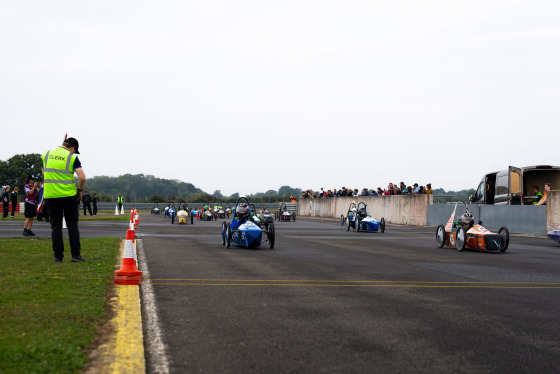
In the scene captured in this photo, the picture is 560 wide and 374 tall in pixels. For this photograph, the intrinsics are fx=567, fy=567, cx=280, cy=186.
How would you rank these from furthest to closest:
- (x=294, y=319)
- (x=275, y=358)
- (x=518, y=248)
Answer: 1. (x=518, y=248)
2. (x=294, y=319)
3. (x=275, y=358)

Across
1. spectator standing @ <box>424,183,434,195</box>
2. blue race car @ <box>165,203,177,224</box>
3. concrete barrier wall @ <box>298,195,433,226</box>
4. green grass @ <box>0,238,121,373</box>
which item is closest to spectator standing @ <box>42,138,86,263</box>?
green grass @ <box>0,238,121,373</box>

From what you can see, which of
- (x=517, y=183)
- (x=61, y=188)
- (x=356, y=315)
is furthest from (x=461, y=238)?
(x=517, y=183)

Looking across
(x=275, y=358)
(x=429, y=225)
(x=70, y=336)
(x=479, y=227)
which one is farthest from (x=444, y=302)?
(x=429, y=225)

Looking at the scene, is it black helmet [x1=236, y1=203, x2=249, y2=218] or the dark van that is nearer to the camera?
black helmet [x1=236, y1=203, x2=249, y2=218]

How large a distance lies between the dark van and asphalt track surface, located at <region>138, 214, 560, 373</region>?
A: 1320 centimetres

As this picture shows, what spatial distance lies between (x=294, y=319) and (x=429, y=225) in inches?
1023

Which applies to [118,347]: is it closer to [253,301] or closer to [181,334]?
[181,334]

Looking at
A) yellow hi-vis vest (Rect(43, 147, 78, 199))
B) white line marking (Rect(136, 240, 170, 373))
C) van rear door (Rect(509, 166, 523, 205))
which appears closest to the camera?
white line marking (Rect(136, 240, 170, 373))

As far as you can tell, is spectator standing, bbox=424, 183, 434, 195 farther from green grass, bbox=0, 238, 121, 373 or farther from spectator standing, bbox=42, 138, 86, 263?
spectator standing, bbox=42, 138, 86, 263

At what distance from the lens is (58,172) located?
9.12 meters

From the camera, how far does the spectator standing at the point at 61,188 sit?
29.9ft

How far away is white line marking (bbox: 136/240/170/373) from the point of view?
3998 mm

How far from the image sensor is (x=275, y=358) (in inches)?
166

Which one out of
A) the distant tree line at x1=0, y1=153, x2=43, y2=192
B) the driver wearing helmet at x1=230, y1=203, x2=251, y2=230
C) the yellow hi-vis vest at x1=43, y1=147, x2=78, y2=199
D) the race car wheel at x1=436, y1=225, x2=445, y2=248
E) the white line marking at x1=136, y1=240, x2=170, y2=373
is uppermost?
the distant tree line at x1=0, y1=153, x2=43, y2=192
